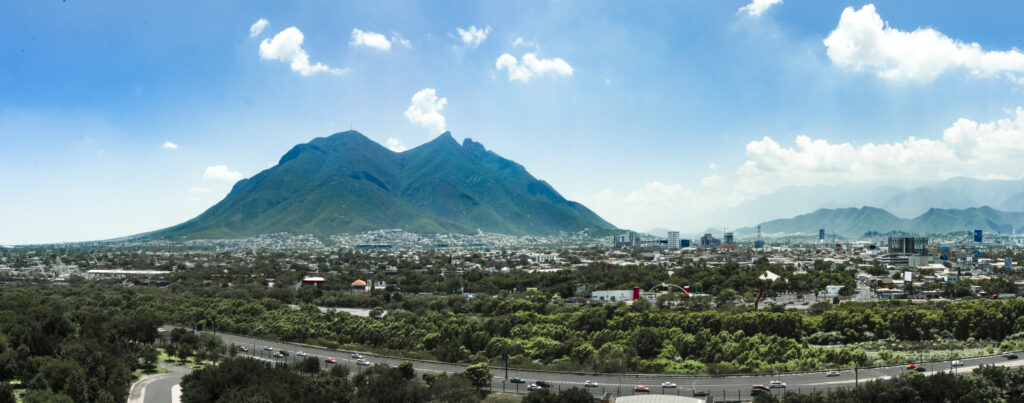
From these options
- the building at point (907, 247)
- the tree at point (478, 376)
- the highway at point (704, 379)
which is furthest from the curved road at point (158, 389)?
the building at point (907, 247)

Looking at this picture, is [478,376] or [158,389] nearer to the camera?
[478,376]

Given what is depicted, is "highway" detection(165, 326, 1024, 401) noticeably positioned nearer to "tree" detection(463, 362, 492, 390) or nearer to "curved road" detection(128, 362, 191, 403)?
"tree" detection(463, 362, 492, 390)

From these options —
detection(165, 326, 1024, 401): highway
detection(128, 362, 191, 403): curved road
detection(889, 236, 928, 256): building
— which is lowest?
detection(128, 362, 191, 403): curved road

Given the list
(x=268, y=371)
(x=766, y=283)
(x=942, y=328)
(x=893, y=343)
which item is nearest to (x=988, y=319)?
(x=942, y=328)

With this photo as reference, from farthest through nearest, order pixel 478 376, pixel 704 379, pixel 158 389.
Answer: pixel 704 379 < pixel 158 389 < pixel 478 376

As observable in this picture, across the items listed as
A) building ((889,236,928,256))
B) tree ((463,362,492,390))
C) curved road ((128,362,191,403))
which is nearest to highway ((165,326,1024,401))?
tree ((463,362,492,390))

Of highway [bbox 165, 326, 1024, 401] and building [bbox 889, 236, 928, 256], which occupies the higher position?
building [bbox 889, 236, 928, 256]

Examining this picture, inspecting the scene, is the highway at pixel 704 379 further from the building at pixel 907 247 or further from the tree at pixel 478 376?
the building at pixel 907 247

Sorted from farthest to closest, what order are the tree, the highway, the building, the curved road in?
the building < the tree < the curved road < the highway

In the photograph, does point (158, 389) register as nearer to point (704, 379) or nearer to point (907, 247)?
point (704, 379)

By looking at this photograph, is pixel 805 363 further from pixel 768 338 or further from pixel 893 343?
pixel 893 343

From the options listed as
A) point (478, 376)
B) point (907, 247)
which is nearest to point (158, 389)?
point (478, 376)
